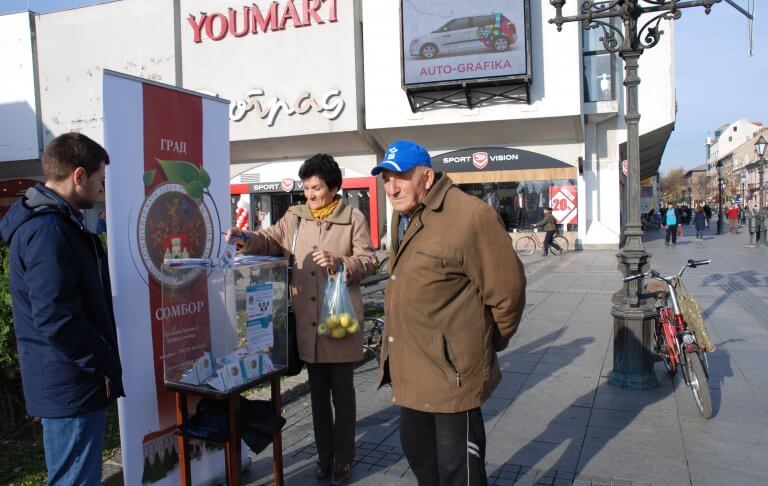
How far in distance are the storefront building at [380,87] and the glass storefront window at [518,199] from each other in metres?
0.05

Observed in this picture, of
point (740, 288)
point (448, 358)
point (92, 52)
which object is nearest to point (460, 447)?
point (448, 358)

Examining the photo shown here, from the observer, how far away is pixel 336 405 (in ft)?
11.6

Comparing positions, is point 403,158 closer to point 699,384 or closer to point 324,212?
point 324,212

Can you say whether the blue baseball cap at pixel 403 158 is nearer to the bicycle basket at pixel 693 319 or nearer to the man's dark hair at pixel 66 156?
the man's dark hair at pixel 66 156

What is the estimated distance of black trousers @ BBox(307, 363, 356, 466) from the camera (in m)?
3.51

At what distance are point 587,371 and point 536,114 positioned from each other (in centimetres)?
1497

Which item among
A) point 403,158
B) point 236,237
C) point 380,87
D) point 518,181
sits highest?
point 380,87

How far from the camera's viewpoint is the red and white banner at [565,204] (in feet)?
A: 66.9

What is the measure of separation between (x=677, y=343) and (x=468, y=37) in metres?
16.5

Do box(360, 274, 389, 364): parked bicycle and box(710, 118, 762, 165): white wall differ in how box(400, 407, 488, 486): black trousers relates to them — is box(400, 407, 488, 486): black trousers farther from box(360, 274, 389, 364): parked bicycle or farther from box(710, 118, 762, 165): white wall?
box(710, 118, 762, 165): white wall

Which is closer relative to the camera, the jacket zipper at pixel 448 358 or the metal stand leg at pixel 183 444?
the jacket zipper at pixel 448 358

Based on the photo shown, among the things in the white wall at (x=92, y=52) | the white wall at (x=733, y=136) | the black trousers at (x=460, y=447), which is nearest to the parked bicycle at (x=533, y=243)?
the white wall at (x=92, y=52)

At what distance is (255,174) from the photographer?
24219 mm

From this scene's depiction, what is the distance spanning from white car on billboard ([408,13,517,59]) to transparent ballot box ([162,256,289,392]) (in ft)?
57.9
